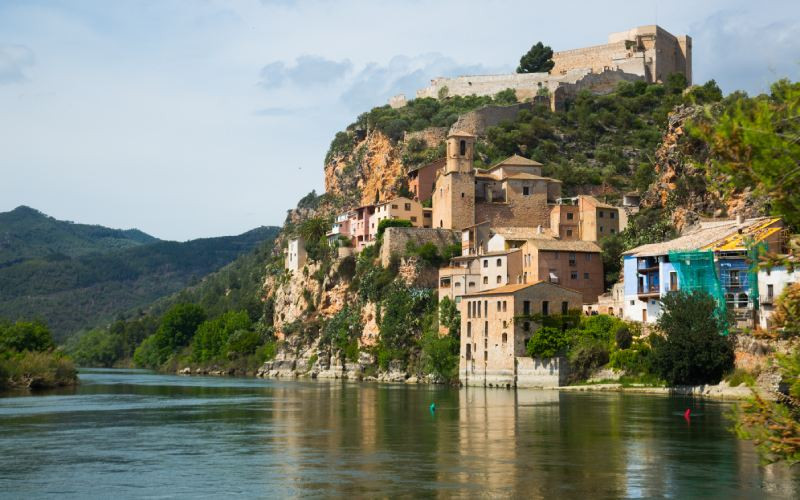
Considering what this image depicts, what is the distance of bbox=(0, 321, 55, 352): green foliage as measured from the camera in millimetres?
72938

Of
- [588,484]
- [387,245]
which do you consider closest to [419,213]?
[387,245]

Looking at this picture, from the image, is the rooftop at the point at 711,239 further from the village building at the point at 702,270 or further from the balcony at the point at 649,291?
the balcony at the point at 649,291

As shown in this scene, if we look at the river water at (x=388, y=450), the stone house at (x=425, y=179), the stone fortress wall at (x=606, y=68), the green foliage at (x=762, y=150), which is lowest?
the river water at (x=388, y=450)

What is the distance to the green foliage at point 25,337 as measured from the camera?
72.9m

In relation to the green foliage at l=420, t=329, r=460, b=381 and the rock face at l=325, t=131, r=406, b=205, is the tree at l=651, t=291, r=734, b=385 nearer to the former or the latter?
the green foliage at l=420, t=329, r=460, b=381

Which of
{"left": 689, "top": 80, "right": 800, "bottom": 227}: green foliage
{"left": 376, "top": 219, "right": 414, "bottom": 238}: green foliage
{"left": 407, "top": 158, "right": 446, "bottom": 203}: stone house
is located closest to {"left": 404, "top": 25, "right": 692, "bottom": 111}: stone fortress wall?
{"left": 407, "top": 158, "right": 446, "bottom": 203}: stone house

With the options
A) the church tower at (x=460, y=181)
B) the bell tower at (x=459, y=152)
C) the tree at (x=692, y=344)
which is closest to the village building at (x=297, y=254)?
the church tower at (x=460, y=181)

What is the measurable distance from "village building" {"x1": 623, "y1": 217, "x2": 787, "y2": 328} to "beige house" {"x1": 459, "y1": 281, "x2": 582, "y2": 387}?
453 centimetres

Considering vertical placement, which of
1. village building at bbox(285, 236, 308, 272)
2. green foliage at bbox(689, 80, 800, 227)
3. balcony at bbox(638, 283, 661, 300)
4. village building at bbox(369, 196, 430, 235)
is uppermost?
village building at bbox(369, 196, 430, 235)

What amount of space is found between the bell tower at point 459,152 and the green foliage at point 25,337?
3347 centimetres

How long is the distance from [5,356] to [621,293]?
41901 millimetres

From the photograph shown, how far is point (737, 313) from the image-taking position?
55.6 meters

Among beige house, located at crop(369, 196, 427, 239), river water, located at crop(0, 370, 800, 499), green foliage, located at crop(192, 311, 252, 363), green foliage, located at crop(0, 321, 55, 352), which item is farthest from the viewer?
green foliage, located at crop(192, 311, 252, 363)

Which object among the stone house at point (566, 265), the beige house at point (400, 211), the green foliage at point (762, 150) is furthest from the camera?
the beige house at point (400, 211)
